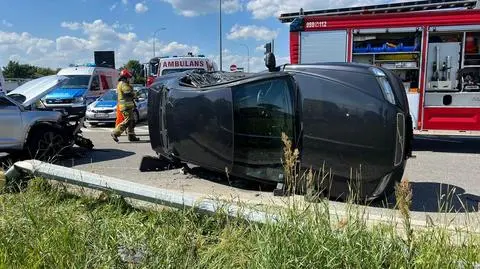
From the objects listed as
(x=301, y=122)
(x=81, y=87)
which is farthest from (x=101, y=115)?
(x=301, y=122)

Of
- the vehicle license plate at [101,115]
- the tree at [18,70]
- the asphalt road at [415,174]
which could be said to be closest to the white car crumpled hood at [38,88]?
the asphalt road at [415,174]

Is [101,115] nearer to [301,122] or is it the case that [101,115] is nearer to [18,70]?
[301,122]

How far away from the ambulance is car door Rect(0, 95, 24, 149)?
10340 millimetres

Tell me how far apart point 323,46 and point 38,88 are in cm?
609

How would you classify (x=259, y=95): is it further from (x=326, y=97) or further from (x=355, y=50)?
(x=355, y=50)

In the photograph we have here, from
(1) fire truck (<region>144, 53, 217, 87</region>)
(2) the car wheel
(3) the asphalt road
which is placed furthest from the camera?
(1) fire truck (<region>144, 53, 217, 87</region>)

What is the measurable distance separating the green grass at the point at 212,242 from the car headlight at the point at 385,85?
89.1 inches

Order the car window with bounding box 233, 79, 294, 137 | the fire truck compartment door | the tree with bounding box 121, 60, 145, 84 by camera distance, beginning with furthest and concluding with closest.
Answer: the tree with bounding box 121, 60, 145, 84 → the fire truck compartment door → the car window with bounding box 233, 79, 294, 137

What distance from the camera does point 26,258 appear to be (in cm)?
335

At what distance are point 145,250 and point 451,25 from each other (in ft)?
28.0

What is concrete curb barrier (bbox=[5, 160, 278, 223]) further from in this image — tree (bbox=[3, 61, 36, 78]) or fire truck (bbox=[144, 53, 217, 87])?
tree (bbox=[3, 61, 36, 78])

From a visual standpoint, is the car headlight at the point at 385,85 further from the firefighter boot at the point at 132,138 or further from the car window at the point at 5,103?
the firefighter boot at the point at 132,138

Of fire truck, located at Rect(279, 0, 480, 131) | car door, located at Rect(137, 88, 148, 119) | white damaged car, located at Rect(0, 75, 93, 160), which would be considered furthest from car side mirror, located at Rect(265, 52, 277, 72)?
car door, located at Rect(137, 88, 148, 119)

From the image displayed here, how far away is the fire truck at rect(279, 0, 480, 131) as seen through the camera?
9562 mm
